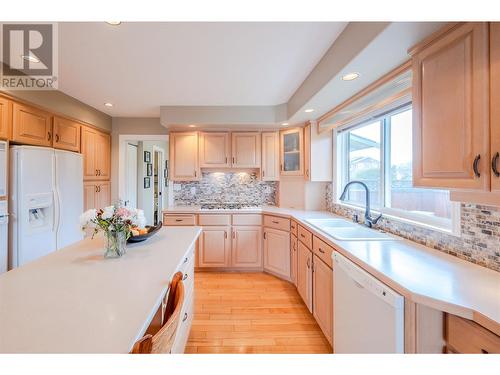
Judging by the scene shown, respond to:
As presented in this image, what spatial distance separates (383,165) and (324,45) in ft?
3.90

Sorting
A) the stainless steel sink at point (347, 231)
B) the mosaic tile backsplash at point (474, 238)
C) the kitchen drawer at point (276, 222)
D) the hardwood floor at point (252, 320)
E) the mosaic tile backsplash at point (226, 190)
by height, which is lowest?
the hardwood floor at point (252, 320)

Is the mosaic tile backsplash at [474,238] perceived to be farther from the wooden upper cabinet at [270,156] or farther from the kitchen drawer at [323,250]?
the wooden upper cabinet at [270,156]

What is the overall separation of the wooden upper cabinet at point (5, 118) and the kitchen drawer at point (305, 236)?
9.45ft

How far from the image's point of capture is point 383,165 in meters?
2.12

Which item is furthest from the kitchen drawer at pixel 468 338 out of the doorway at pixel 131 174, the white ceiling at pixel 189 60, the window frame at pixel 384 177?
the doorway at pixel 131 174

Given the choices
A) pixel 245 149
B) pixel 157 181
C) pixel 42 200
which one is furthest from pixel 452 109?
pixel 157 181

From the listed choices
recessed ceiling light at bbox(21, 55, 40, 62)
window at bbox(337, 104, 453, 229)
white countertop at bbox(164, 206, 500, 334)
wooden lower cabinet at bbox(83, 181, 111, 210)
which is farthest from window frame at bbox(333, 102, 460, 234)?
wooden lower cabinet at bbox(83, 181, 111, 210)

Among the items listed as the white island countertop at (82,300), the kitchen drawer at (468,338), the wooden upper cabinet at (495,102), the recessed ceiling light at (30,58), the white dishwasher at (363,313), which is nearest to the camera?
the white island countertop at (82,300)

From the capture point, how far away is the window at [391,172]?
1.61m

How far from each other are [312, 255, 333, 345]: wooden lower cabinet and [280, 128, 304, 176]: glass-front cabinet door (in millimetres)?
1510

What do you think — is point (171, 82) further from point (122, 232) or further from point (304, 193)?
point (304, 193)

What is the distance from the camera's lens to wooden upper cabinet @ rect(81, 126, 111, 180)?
308 centimetres

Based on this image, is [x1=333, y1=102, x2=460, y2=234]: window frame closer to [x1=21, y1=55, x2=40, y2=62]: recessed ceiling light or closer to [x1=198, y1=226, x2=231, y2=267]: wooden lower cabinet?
[x1=198, y1=226, x2=231, y2=267]: wooden lower cabinet
